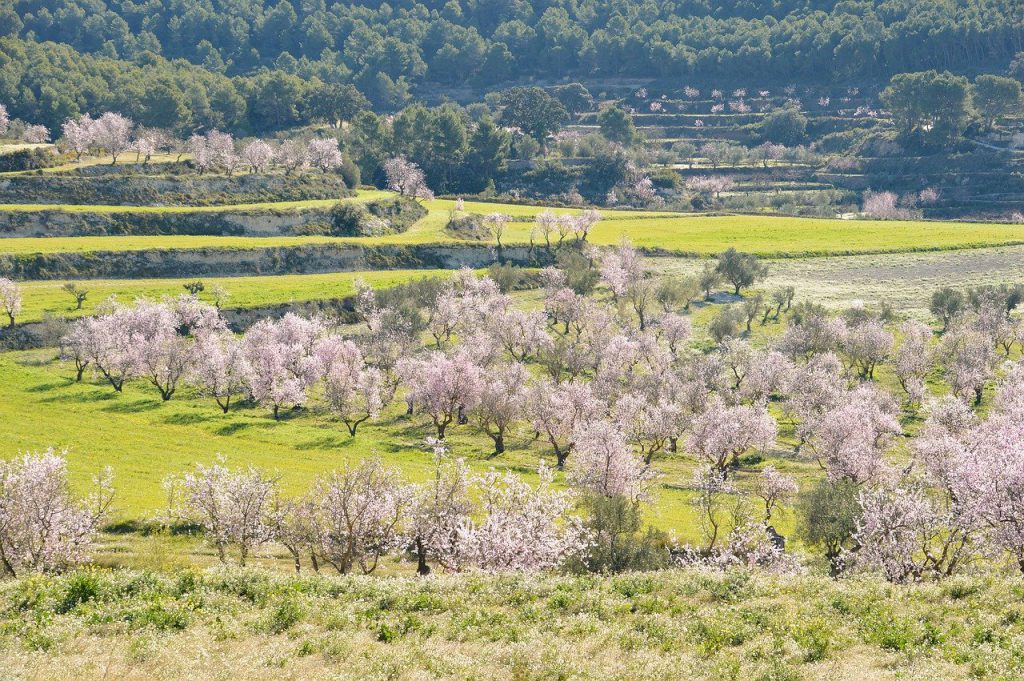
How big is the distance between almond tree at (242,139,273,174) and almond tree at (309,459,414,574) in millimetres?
122478

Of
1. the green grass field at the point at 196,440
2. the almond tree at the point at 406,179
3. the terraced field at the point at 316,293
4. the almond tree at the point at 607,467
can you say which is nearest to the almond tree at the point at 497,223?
the terraced field at the point at 316,293

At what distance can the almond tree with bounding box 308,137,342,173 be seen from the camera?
6654 inches

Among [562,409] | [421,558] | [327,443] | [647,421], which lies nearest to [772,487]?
[647,421]

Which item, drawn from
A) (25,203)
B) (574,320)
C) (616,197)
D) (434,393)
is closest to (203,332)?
(434,393)

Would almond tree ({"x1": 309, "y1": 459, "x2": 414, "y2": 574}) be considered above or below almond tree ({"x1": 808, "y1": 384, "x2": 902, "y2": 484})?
above

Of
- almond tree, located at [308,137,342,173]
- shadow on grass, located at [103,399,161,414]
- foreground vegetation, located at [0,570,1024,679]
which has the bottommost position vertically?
shadow on grass, located at [103,399,161,414]

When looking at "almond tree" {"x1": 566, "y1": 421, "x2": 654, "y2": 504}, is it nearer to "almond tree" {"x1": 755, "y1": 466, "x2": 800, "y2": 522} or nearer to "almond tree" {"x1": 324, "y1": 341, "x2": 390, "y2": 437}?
"almond tree" {"x1": 755, "y1": 466, "x2": 800, "y2": 522}

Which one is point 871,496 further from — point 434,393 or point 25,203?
point 25,203

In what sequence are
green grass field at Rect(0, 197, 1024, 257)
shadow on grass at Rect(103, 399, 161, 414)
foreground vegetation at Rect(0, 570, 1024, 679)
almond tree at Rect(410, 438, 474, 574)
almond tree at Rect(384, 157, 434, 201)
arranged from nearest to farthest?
foreground vegetation at Rect(0, 570, 1024, 679) → almond tree at Rect(410, 438, 474, 574) → shadow on grass at Rect(103, 399, 161, 414) → green grass field at Rect(0, 197, 1024, 257) → almond tree at Rect(384, 157, 434, 201)

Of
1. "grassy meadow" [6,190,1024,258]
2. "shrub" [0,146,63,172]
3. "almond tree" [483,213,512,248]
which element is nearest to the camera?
"grassy meadow" [6,190,1024,258]

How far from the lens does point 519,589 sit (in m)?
26.8

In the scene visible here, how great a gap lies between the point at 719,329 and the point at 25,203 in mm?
98502

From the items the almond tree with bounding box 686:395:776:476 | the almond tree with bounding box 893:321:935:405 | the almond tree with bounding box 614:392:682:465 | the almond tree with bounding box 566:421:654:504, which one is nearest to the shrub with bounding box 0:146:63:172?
the almond tree with bounding box 614:392:682:465

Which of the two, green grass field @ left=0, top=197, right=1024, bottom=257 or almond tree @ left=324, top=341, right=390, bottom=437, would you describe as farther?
A: green grass field @ left=0, top=197, right=1024, bottom=257
